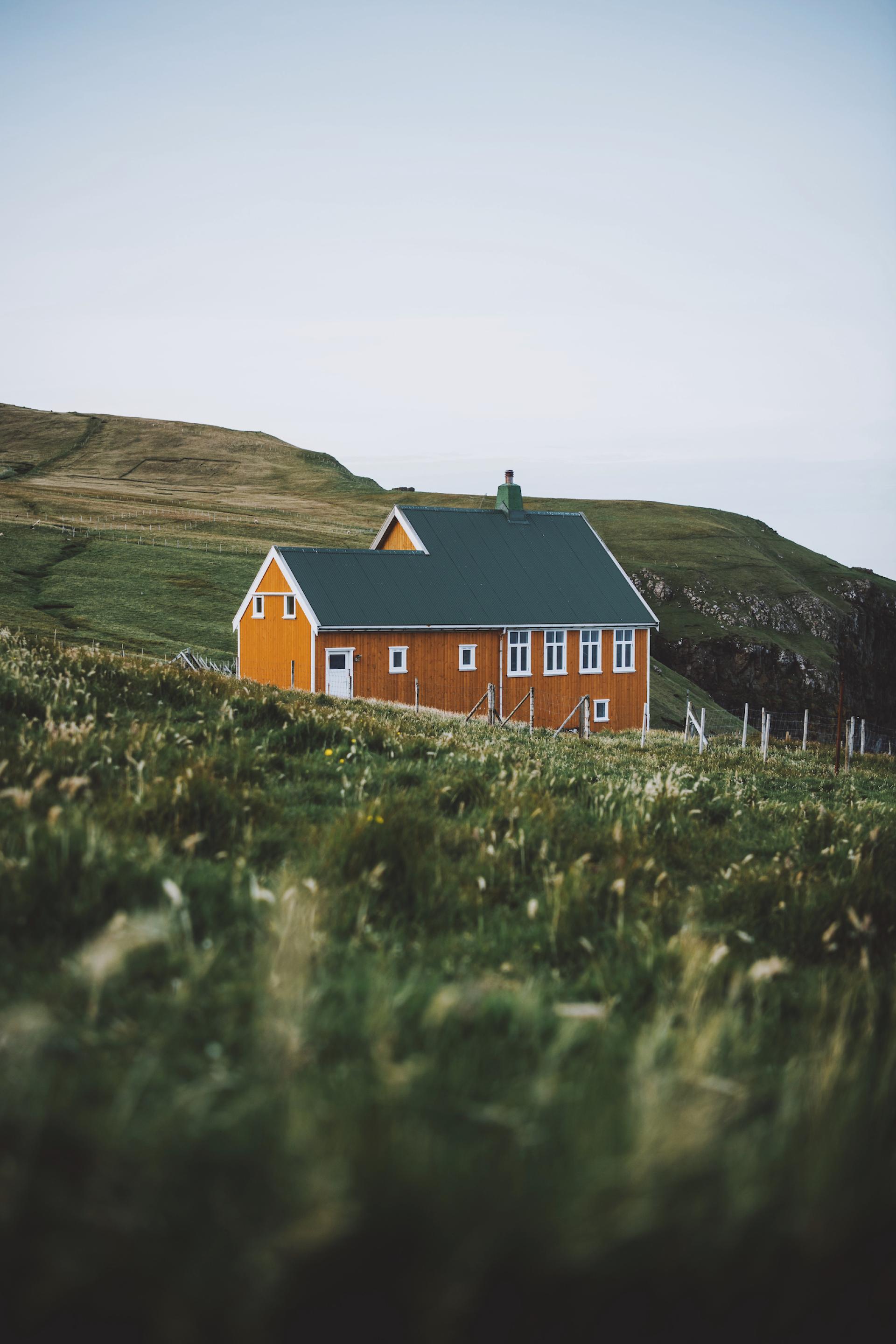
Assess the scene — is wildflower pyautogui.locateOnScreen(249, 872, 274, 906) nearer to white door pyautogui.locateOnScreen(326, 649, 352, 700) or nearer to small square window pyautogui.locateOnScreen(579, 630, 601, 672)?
white door pyautogui.locateOnScreen(326, 649, 352, 700)

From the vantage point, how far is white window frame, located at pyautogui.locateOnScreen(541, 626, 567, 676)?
49.0 meters

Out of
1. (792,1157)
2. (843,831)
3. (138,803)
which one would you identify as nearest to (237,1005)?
(792,1157)

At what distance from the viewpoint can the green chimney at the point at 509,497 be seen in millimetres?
53812

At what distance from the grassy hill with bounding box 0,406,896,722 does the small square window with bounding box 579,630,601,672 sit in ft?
67.4

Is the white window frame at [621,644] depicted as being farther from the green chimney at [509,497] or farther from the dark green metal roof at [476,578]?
the green chimney at [509,497]

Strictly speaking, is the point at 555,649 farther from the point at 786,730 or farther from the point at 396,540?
A: the point at 786,730

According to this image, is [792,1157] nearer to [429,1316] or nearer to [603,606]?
[429,1316]

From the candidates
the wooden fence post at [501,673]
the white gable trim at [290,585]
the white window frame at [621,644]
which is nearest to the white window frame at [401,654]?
the white gable trim at [290,585]

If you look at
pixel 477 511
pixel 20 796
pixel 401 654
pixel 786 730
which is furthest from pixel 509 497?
pixel 20 796

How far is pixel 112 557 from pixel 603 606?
43348 millimetres

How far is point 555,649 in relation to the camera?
4947 cm

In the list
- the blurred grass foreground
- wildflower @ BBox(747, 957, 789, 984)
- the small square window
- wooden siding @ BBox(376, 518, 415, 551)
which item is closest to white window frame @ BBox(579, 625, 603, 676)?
the small square window

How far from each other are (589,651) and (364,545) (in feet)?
186

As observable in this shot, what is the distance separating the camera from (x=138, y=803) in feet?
16.5
